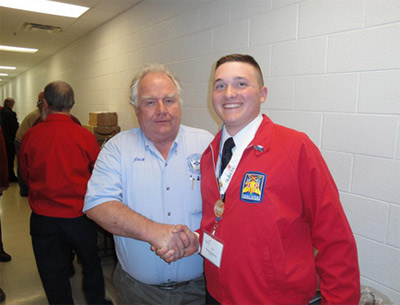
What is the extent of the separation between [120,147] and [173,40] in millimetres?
2262

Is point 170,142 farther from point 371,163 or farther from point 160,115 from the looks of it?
point 371,163

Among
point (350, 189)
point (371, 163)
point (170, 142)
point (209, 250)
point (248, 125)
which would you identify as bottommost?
point (209, 250)

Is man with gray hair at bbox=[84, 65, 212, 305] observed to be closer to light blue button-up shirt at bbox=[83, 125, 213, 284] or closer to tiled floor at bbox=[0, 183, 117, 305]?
light blue button-up shirt at bbox=[83, 125, 213, 284]

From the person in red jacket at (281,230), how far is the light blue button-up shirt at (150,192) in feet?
1.04

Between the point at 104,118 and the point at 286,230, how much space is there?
4.19m

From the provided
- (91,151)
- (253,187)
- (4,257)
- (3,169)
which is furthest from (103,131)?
(253,187)

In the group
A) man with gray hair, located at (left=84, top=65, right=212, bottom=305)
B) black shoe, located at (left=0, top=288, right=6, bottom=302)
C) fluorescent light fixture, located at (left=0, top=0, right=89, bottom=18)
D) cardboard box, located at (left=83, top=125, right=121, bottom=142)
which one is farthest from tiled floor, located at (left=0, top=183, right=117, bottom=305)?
fluorescent light fixture, located at (left=0, top=0, right=89, bottom=18)

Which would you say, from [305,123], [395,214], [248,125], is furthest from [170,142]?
[395,214]

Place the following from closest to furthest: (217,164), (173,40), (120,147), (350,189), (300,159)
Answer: (300,159)
(217,164)
(120,147)
(350,189)
(173,40)

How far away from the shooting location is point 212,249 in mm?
→ 1203

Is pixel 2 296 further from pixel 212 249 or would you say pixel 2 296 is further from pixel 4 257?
pixel 212 249

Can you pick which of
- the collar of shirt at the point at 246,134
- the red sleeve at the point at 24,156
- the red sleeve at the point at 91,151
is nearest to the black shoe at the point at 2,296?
the red sleeve at the point at 24,156

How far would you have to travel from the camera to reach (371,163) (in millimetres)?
1686

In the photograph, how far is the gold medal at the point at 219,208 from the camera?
46.7 inches
